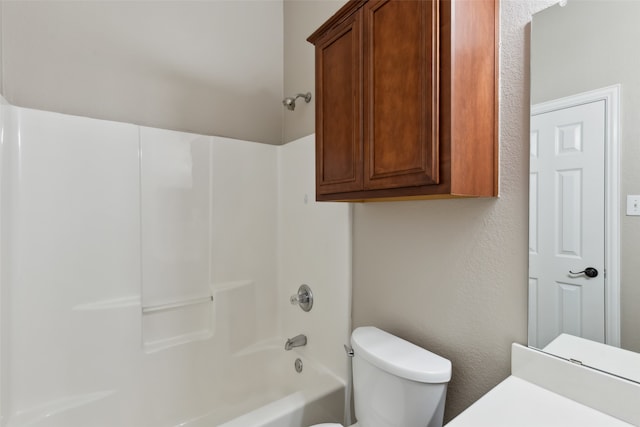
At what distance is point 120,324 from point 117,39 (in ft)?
4.61

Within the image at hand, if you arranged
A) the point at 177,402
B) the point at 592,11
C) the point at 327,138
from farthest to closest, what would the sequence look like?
the point at 177,402 → the point at 327,138 → the point at 592,11

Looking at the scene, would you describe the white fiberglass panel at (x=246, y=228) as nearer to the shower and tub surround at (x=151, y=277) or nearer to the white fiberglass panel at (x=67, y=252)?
the shower and tub surround at (x=151, y=277)

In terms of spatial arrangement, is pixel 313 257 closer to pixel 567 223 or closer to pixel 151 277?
pixel 151 277

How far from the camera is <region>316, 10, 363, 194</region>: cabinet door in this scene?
1050 millimetres

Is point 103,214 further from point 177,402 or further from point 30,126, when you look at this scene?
point 177,402

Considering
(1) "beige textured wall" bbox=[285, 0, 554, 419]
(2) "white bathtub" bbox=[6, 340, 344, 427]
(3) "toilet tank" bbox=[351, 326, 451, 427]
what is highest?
(1) "beige textured wall" bbox=[285, 0, 554, 419]

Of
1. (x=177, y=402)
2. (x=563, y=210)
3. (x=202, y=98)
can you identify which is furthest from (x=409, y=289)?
(x=202, y=98)

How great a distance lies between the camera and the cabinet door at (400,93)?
834 millimetres

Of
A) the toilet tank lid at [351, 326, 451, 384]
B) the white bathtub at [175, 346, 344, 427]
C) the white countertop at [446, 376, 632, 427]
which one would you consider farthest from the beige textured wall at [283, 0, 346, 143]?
the white countertop at [446, 376, 632, 427]

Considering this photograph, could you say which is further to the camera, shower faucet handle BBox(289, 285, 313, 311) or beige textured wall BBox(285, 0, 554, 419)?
shower faucet handle BBox(289, 285, 313, 311)

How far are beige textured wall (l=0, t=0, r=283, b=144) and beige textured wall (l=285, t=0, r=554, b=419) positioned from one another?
1193 millimetres

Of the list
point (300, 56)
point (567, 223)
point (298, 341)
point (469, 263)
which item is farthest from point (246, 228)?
point (567, 223)

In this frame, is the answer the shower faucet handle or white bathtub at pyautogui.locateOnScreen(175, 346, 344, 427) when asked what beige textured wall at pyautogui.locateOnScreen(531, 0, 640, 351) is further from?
the shower faucet handle

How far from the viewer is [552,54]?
2.84 feet
